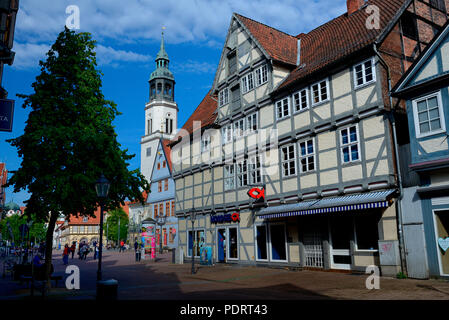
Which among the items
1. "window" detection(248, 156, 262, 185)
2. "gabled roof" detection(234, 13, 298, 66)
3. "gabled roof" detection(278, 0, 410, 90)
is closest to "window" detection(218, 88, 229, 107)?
"gabled roof" detection(234, 13, 298, 66)

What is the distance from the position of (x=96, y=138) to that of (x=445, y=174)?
12.9 metres

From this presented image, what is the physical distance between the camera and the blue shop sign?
40.5ft

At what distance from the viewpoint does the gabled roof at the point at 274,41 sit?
22828mm

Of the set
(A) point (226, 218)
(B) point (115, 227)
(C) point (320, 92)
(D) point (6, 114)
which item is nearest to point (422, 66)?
(C) point (320, 92)

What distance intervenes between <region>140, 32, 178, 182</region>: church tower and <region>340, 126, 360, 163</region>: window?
6383cm

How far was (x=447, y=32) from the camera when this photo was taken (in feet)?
47.3

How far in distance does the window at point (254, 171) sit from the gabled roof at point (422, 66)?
922cm

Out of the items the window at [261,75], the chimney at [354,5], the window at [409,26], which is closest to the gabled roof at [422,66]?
the window at [409,26]

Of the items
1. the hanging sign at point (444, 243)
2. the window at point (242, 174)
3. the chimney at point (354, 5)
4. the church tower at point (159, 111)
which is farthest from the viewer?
the church tower at point (159, 111)

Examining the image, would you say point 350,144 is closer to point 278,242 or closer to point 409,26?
point 409,26

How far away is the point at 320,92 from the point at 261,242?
8.98m

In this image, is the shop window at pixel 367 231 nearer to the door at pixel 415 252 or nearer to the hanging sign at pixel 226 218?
the door at pixel 415 252
